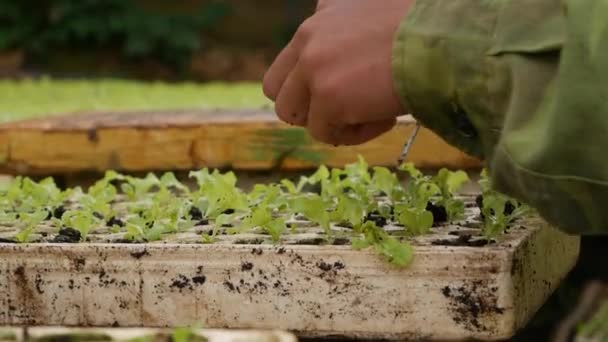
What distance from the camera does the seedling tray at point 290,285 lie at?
118cm

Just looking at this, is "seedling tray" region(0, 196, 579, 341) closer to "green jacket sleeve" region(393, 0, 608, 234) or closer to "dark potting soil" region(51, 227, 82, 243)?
"dark potting soil" region(51, 227, 82, 243)

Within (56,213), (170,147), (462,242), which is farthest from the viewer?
(170,147)

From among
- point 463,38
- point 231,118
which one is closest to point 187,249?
point 463,38

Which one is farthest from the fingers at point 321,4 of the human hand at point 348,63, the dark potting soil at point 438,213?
the dark potting soil at point 438,213

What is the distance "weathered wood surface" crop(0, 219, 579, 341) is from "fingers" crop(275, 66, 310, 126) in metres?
0.15

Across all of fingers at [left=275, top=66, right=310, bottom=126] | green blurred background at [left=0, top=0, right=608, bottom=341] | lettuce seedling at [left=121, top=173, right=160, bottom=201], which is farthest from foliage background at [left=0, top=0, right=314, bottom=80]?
fingers at [left=275, top=66, right=310, bottom=126]

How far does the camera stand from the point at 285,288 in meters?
1.24

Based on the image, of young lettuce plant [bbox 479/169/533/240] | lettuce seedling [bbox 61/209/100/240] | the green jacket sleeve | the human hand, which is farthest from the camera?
lettuce seedling [bbox 61/209/100/240]

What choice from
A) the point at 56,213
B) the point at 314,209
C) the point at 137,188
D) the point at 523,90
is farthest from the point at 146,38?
the point at 523,90

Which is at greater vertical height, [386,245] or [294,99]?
[294,99]

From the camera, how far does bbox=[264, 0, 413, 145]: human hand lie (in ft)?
3.49

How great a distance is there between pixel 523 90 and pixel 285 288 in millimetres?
381

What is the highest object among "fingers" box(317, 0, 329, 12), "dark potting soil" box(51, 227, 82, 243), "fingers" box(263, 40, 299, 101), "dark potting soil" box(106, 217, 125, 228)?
"fingers" box(317, 0, 329, 12)

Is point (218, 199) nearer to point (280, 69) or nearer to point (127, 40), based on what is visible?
point (280, 69)
